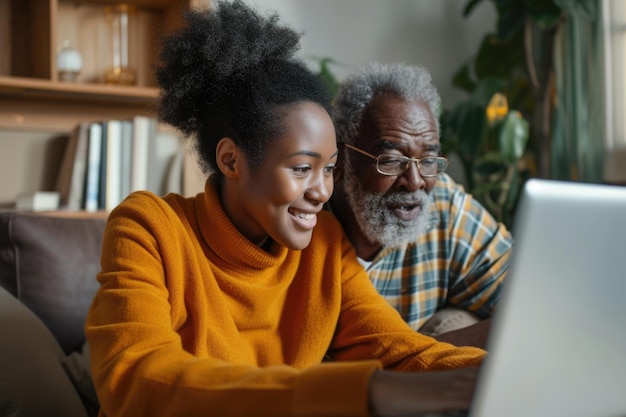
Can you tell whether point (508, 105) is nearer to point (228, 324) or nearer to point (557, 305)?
point (228, 324)

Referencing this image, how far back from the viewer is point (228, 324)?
124cm

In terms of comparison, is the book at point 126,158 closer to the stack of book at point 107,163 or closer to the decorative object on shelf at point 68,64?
the stack of book at point 107,163

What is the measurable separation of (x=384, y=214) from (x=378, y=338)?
1.09 feet

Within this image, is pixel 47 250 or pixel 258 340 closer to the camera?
pixel 258 340

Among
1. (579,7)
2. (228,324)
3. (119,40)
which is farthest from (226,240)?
(579,7)

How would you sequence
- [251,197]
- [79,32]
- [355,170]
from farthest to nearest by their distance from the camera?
[79,32]
[355,170]
[251,197]

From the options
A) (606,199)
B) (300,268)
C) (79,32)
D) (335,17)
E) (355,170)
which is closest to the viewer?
(606,199)

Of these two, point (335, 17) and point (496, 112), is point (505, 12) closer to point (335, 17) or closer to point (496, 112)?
point (496, 112)

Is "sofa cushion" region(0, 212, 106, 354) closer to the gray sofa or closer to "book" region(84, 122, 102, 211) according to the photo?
the gray sofa

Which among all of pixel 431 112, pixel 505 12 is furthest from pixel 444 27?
pixel 431 112

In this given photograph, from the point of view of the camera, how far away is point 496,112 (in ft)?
10.2

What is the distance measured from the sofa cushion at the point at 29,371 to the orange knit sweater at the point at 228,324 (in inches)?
14.5

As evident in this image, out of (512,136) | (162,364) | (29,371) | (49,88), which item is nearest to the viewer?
(162,364)

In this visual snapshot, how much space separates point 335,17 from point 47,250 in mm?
1982
